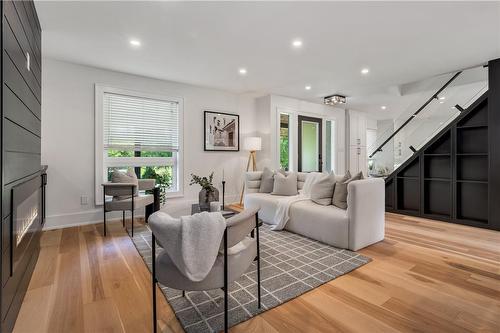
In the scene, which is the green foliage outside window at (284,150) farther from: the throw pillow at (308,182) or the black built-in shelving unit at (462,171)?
the black built-in shelving unit at (462,171)

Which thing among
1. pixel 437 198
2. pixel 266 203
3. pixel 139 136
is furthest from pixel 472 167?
pixel 139 136

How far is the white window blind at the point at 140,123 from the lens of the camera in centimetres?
414

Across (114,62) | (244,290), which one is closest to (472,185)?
(244,290)

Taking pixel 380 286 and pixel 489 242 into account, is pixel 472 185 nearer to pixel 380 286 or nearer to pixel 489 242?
pixel 489 242

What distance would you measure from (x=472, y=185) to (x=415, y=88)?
229cm

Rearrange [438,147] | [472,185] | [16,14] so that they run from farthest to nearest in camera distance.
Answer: [438,147] → [472,185] → [16,14]

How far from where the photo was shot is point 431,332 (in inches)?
60.2

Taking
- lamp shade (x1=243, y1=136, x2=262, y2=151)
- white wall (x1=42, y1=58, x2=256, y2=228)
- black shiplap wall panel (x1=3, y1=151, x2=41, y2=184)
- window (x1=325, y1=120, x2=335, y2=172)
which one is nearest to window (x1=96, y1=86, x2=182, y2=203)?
white wall (x1=42, y1=58, x2=256, y2=228)

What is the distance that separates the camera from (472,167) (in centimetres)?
401

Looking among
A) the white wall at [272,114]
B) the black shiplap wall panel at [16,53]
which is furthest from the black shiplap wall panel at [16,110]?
the white wall at [272,114]

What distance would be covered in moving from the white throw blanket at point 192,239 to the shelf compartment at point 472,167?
4560mm

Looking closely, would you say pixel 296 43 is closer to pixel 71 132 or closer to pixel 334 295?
pixel 334 295

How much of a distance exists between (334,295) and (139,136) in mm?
3903

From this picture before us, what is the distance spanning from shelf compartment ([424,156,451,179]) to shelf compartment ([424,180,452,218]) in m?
0.12
